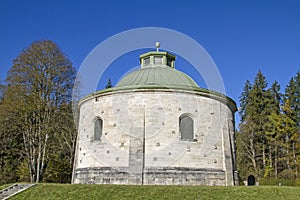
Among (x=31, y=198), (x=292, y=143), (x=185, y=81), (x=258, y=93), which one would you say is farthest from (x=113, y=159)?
(x=258, y=93)

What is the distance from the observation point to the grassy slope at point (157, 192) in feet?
45.1

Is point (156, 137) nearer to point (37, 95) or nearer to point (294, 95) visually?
point (37, 95)

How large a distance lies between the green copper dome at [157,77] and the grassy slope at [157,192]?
6.77 m

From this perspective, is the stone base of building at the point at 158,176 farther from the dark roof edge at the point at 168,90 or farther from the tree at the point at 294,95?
the tree at the point at 294,95

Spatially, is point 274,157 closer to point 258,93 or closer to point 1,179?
point 258,93

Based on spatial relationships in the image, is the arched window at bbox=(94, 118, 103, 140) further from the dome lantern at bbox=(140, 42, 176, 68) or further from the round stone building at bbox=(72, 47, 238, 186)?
the dome lantern at bbox=(140, 42, 176, 68)

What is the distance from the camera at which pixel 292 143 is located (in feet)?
109

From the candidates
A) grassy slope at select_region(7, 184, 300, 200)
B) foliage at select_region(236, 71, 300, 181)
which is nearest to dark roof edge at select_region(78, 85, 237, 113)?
grassy slope at select_region(7, 184, 300, 200)

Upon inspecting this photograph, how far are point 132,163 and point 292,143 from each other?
22335 millimetres

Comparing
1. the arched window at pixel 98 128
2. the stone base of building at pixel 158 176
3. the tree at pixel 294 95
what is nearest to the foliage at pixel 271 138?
the tree at pixel 294 95

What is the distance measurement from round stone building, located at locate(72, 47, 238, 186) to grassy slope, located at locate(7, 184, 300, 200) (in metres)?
3.38

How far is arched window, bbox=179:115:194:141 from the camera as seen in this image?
18797 mm

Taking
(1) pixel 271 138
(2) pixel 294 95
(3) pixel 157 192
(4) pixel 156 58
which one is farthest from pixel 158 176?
(2) pixel 294 95

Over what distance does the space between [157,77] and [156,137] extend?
4.71m
